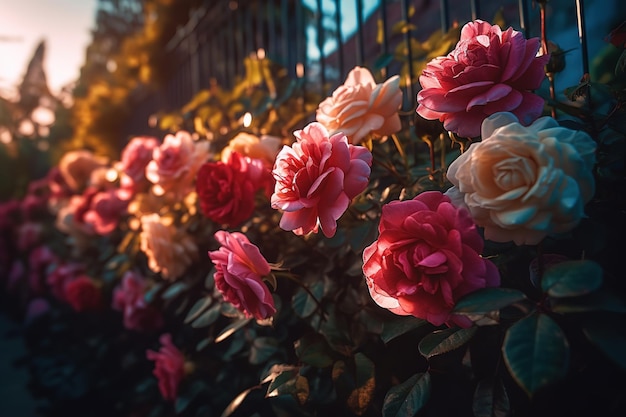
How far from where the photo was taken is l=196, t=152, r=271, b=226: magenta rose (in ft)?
3.31

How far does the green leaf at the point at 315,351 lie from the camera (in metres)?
0.79

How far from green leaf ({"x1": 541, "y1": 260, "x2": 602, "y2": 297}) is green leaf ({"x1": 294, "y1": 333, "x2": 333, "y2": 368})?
0.41 meters

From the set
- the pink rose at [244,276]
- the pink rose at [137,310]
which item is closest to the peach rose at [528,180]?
the pink rose at [244,276]

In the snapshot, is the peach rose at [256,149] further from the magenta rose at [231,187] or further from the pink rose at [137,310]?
the pink rose at [137,310]

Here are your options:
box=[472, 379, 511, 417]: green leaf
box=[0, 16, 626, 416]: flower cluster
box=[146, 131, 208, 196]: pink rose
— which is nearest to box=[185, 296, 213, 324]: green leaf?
box=[0, 16, 626, 416]: flower cluster

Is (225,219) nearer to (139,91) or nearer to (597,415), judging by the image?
(597,415)

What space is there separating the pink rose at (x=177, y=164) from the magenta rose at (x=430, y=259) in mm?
830

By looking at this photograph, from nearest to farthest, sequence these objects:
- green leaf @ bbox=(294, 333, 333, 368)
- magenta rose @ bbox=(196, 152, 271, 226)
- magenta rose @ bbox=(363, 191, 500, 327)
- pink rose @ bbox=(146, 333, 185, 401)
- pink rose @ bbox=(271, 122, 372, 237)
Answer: magenta rose @ bbox=(363, 191, 500, 327) < pink rose @ bbox=(271, 122, 372, 237) < green leaf @ bbox=(294, 333, 333, 368) < magenta rose @ bbox=(196, 152, 271, 226) < pink rose @ bbox=(146, 333, 185, 401)

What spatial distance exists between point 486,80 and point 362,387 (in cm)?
47

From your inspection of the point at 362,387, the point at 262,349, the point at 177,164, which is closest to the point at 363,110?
the point at 362,387

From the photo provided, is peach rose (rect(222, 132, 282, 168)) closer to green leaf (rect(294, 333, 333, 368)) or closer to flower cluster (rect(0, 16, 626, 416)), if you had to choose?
flower cluster (rect(0, 16, 626, 416))

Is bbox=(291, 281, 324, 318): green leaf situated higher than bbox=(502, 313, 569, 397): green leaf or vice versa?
bbox=(502, 313, 569, 397): green leaf

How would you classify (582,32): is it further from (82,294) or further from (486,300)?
(82,294)

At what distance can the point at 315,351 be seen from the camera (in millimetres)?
816
